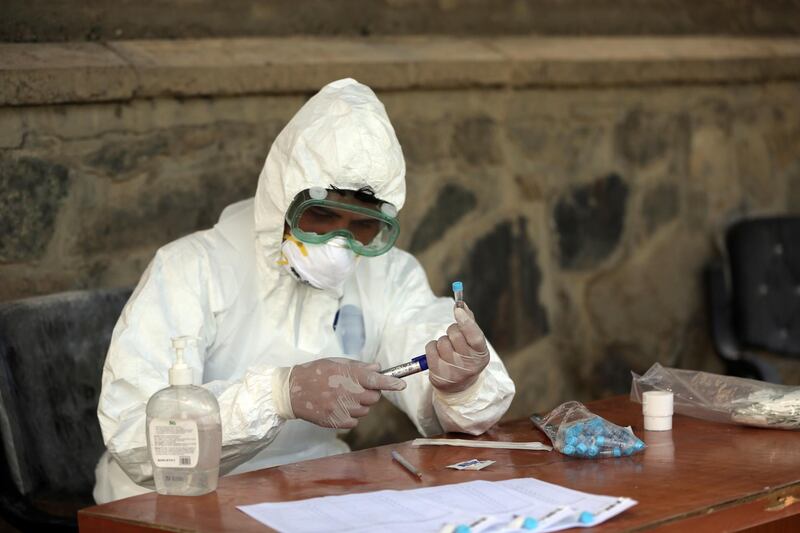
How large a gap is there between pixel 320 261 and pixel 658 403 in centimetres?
68

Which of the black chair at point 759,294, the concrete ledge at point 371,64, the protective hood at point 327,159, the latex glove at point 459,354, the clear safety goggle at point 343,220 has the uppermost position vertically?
the concrete ledge at point 371,64

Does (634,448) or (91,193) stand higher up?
(91,193)

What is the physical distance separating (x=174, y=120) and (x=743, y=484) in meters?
1.83

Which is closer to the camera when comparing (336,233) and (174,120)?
(336,233)

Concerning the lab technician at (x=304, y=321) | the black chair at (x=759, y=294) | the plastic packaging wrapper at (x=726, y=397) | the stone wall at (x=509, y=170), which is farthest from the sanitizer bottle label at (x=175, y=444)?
the black chair at (x=759, y=294)

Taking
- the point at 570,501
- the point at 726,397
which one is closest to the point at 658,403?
the point at 726,397

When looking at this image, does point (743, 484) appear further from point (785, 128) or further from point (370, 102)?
point (785, 128)

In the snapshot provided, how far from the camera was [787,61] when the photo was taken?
4.42 meters

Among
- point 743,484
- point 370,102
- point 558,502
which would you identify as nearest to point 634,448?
point 743,484

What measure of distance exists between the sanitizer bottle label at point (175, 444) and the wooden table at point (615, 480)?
0.18 feet

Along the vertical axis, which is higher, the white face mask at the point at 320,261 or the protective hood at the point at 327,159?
the protective hood at the point at 327,159

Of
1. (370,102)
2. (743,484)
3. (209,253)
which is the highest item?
(370,102)

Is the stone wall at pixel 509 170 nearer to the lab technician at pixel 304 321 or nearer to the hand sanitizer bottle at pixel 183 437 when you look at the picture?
the lab technician at pixel 304 321

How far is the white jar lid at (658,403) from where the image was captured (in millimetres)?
2262
